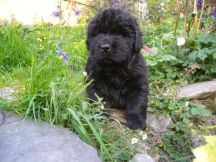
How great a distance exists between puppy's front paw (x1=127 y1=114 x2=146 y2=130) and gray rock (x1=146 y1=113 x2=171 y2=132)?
17 cm

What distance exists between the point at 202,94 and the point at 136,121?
95 cm

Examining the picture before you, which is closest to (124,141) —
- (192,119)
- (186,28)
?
(192,119)

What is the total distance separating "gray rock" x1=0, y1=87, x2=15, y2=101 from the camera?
2721 millimetres

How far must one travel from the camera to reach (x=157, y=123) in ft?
10.9

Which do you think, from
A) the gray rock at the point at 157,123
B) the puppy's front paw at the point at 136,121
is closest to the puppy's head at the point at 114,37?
the puppy's front paw at the point at 136,121

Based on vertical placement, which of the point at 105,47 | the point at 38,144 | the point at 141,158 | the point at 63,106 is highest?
the point at 105,47

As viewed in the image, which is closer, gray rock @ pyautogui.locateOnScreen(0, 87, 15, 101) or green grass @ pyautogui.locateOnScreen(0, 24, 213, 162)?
green grass @ pyautogui.locateOnScreen(0, 24, 213, 162)

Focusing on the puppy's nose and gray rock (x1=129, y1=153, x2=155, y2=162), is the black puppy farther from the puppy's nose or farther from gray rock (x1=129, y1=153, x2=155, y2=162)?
gray rock (x1=129, y1=153, x2=155, y2=162)

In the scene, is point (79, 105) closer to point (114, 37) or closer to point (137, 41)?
point (114, 37)

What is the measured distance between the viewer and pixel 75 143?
A: 2.32 meters

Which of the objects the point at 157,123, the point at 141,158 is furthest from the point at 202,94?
the point at 141,158

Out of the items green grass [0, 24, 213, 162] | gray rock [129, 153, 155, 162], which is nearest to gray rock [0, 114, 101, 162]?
green grass [0, 24, 213, 162]

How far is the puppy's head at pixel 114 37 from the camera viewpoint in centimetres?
300

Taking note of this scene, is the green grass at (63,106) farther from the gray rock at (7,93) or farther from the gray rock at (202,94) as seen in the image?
the gray rock at (202,94)
